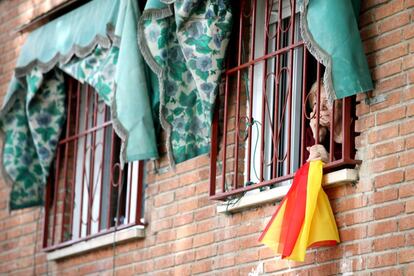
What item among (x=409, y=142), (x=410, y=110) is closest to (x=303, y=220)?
(x=409, y=142)

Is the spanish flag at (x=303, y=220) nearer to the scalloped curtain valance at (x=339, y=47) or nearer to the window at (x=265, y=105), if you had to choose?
the window at (x=265, y=105)

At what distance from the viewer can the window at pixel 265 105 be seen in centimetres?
916

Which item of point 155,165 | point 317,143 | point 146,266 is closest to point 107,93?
point 155,165

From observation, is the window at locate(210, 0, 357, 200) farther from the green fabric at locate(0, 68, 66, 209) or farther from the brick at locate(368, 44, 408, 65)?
the green fabric at locate(0, 68, 66, 209)

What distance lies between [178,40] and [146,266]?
1712mm

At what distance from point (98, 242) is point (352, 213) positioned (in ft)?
10.2

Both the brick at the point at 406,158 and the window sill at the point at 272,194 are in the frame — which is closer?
the brick at the point at 406,158

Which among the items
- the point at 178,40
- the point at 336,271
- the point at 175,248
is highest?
the point at 178,40

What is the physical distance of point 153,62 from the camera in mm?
9930

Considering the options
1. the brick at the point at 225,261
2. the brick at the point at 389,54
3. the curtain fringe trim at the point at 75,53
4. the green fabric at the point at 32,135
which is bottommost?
the brick at the point at 225,261

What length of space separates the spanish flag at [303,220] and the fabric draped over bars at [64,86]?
5.71ft

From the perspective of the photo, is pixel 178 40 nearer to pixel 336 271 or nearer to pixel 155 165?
pixel 155 165

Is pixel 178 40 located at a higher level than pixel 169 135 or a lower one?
higher

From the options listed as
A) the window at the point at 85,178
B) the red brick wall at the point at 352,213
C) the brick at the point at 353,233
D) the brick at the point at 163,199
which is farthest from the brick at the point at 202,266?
the brick at the point at 353,233
